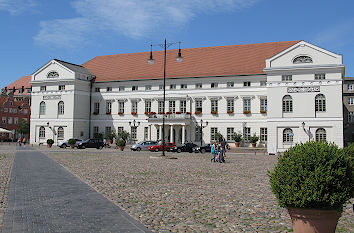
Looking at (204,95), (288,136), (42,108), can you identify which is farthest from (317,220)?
(42,108)

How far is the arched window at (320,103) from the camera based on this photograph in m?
42.6

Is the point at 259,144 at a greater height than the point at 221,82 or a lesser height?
lesser

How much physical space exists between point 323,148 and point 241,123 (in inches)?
1775

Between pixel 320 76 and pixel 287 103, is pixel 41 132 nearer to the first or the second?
pixel 287 103

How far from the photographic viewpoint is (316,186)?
5457 millimetres

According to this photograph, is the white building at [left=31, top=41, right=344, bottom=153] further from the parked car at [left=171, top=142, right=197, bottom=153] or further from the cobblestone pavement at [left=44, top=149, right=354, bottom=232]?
the cobblestone pavement at [left=44, top=149, right=354, bottom=232]

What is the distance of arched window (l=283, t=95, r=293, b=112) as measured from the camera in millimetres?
43844

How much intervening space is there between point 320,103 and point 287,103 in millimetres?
3744

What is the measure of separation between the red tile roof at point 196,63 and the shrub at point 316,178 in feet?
144

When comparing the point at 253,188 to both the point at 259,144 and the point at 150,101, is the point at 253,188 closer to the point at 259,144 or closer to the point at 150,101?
the point at 259,144

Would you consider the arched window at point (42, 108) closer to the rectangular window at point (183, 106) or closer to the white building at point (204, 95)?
the white building at point (204, 95)

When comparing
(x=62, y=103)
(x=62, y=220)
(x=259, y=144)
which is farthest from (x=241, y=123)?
(x=62, y=220)

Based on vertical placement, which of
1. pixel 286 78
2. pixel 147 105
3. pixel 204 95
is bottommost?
pixel 147 105

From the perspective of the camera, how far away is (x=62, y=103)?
57875 mm
